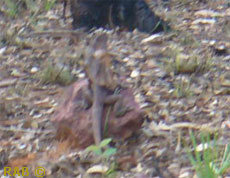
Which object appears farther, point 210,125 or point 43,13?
point 43,13

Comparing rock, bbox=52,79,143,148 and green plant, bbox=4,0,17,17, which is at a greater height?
green plant, bbox=4,0,17,17

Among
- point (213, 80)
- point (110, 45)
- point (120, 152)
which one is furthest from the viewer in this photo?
point (110, 45)

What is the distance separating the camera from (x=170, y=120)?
15.0 ft

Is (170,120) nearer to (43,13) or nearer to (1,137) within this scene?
(1,137)

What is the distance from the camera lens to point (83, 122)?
4090 millimetres

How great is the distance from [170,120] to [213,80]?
0.64m

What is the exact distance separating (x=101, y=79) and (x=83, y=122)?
0.27 meters

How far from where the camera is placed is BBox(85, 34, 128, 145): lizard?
4121 millimetres

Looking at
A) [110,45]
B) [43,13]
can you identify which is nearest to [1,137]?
[110,45]

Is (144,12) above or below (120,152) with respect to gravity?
above

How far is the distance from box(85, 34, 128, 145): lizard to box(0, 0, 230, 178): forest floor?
0.85ft
